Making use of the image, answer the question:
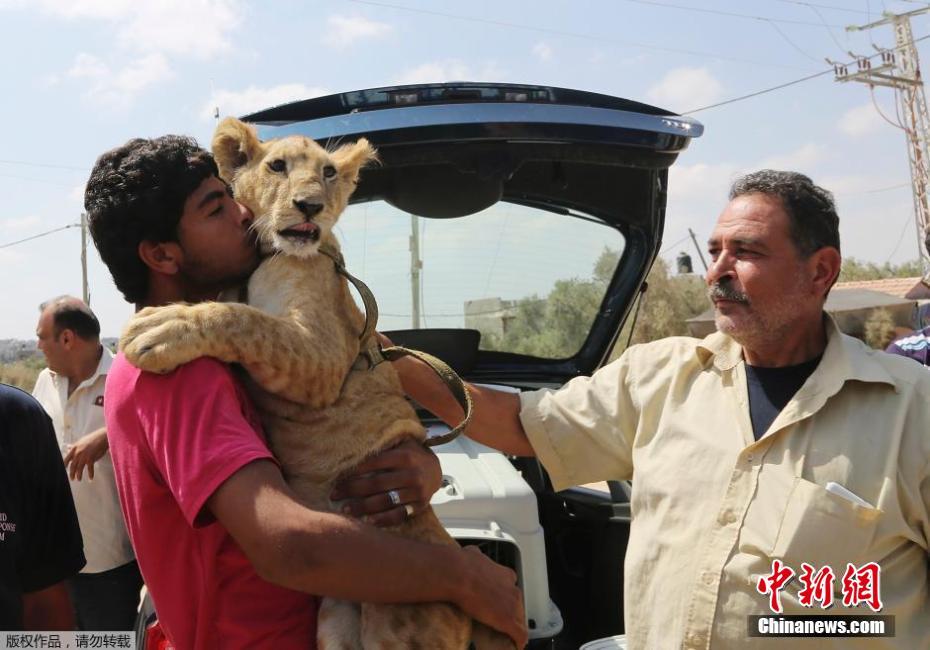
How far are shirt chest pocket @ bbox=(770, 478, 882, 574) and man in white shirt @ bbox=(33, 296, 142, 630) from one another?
3.72 metres

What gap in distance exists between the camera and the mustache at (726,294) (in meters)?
2.70

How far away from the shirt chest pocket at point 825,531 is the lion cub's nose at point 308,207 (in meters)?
1.58

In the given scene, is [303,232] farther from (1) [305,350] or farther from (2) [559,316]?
(2) [559,316]

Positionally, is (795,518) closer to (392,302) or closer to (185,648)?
(185,648)

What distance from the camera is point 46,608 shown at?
9.33 ft

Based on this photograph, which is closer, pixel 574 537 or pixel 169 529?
pixel 169 529

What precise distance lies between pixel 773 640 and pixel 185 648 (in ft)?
5.01

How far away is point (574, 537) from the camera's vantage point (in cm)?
430

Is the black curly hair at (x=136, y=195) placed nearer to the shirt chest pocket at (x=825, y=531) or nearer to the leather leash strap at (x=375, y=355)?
the leather leash strap at (x=375, y=355)

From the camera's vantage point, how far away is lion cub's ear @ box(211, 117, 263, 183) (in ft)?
8.31

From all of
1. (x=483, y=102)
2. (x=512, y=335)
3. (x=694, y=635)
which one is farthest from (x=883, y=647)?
(x=512, y=335)

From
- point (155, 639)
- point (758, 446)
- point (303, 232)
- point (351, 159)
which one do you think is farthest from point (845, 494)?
point (155, 639)

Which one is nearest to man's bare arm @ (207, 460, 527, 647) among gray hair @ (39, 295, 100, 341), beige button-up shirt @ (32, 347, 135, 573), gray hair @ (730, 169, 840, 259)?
gray hair @ (730, 169, 840, 259)

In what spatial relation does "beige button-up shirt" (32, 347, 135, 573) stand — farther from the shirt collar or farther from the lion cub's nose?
the shirt collar
